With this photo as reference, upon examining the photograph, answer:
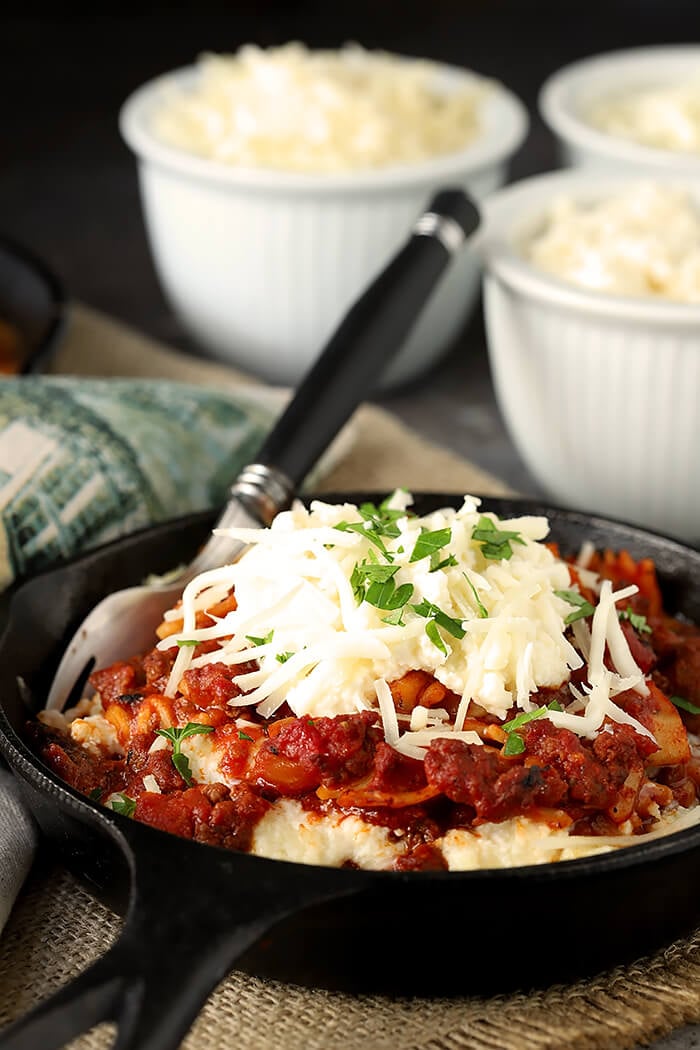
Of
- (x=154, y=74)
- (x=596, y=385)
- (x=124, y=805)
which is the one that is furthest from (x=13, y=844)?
(x=154, y=74)

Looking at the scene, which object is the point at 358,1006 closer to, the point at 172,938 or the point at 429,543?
the point at 172,938

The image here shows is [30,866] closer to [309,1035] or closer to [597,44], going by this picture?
[309,1035]

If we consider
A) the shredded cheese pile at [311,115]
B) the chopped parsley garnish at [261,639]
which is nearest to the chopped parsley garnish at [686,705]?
the chopped parsley garnish at [261,639]

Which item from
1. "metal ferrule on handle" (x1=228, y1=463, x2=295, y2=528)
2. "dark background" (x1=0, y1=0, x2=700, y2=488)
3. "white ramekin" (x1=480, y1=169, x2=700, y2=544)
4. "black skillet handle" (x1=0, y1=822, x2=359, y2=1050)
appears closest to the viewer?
"black skillet handle" (x1=0, y1=822, x2=359, y2=1050)

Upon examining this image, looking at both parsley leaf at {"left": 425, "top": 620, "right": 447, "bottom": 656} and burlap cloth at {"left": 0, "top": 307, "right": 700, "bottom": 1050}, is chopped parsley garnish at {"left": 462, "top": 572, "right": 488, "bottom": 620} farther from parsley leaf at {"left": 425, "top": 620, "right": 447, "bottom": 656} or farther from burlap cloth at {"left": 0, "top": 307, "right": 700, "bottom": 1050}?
burlap cloth at {"left": 0, "top": 307, "right": 700, "bottom": 1050}

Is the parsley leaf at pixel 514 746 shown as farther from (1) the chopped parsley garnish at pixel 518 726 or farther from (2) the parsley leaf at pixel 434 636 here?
(2) the parsley leaf at pixel 434 636

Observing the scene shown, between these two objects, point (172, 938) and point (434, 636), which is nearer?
point (172, 938)

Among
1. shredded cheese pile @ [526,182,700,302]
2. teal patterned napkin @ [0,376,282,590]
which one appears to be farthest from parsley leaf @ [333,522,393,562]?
shredded cheese pile @ [526,182,700,302]
